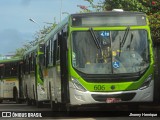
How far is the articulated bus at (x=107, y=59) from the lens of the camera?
663 inches

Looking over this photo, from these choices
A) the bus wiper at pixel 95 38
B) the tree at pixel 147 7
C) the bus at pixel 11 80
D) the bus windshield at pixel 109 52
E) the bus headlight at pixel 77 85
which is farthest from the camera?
the bus at pixel 11 80

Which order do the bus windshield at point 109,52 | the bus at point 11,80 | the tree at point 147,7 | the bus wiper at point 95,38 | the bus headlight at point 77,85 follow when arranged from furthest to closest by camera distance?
the bus at point 11,80
the tree at point 147,7
the bus wiper at point 95,38
the bus windshield at point 109,52
the bus headlight at point 77,85

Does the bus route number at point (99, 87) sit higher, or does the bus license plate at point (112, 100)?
the bus route number at point (99, 87)

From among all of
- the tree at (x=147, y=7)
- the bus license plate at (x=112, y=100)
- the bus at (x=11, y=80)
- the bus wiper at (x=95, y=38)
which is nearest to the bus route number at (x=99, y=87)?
the bus license plate at (x=112, y=100)

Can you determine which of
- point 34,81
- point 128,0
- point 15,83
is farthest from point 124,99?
point 15,83

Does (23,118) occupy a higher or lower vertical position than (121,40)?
lower

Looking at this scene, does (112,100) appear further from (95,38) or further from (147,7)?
(147,7)

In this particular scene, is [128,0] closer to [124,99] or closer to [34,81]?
[34,81]

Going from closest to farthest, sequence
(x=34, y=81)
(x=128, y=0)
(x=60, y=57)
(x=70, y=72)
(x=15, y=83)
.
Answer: (x=70, y=72) < (x=60, y=57) < (x=128, y=0) < (x=34, y=81) < (x=15, y=83)

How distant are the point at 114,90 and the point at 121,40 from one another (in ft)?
5.32

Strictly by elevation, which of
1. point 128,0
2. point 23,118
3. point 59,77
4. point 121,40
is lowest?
point 23,118

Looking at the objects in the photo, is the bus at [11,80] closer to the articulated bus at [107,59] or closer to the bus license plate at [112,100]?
the articulated bus at [107,59]

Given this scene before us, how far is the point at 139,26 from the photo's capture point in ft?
57.2

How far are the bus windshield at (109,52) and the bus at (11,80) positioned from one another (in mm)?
20804
